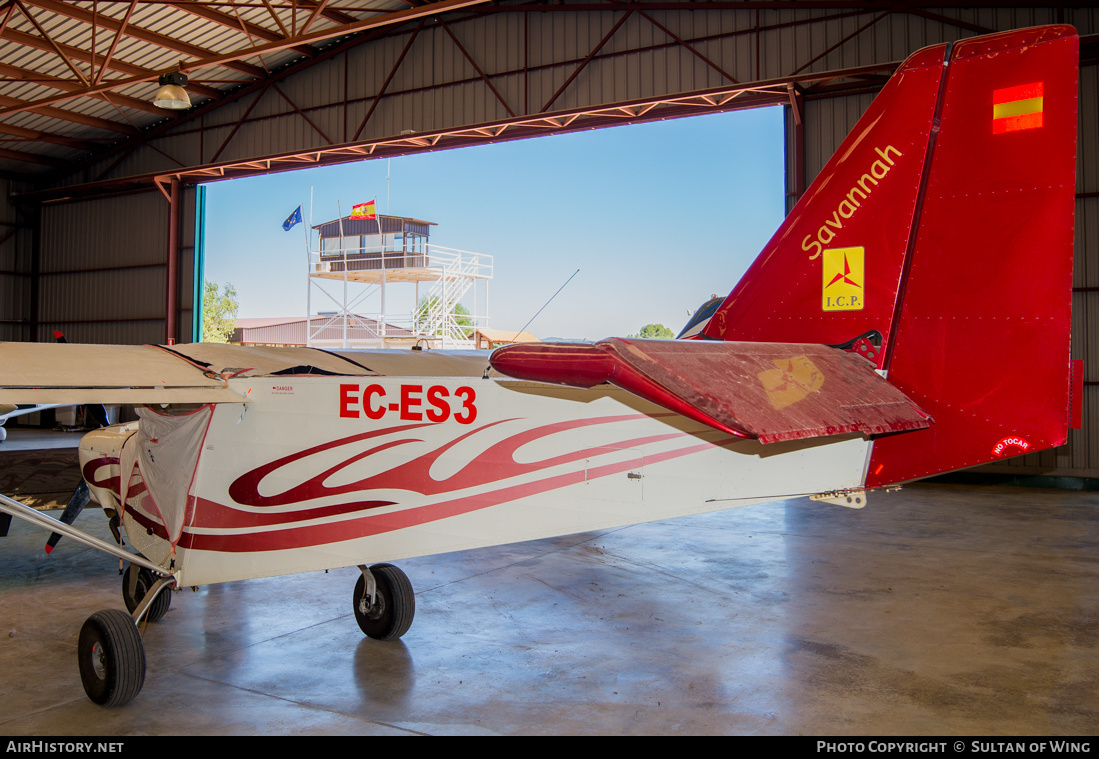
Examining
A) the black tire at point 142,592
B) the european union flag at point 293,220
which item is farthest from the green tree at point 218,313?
the black tire at point 142,592

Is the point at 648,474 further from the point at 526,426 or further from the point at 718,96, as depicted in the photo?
the point at 718,96

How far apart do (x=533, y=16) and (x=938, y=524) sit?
38.6ft

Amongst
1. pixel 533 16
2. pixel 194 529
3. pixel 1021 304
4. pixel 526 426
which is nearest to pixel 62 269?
pixel 533 16

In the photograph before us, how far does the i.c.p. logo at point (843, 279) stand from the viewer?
11.4 ft

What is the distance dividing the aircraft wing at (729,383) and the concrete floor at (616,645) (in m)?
1.81

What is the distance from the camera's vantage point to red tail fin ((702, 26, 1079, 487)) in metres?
2.97

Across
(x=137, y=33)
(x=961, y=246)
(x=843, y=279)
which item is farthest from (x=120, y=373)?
(x=137, y=33)

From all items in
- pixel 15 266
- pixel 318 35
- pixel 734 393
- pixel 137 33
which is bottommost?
pixel 734 393

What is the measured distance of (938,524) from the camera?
9.06 meters

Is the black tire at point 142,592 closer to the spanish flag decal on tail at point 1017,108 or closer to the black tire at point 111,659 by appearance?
the black tire at point 111,659

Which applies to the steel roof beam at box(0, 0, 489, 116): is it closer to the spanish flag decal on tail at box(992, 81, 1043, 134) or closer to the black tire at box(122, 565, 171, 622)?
the black tire at box(122, 565, 171, 622)

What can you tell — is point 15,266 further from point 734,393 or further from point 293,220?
point 734,393

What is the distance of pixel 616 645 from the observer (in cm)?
488

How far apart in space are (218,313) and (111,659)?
182 ft
